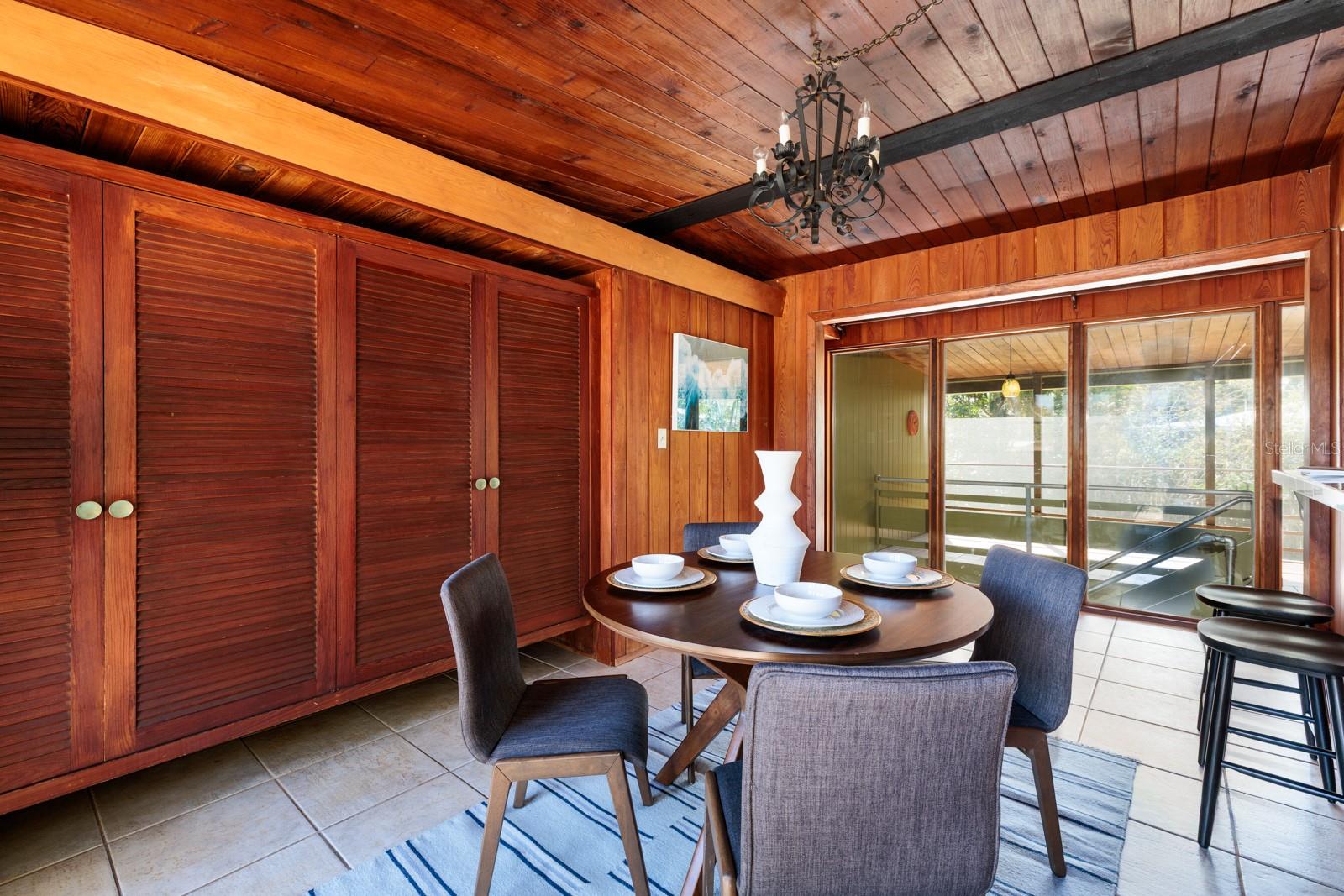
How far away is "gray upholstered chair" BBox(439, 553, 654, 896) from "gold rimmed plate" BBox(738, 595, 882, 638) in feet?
1.52

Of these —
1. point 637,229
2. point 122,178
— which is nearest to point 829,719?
point 122,178

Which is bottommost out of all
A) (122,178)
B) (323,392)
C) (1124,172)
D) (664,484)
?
(664,484)

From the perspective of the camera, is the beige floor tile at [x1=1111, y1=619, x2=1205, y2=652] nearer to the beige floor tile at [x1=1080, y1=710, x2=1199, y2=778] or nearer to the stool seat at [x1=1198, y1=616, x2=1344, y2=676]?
the beige floor tile at [x1=1080, y1=710, x2=1199, y2=778]

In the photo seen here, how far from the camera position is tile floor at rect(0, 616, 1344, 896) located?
160cm

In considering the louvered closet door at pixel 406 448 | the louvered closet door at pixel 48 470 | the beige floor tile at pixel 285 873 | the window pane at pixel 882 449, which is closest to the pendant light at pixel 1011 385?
the window pane at pixel 882 449

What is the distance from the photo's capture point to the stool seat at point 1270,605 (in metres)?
2.12

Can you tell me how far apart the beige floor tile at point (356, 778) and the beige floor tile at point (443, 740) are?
37 millimetres

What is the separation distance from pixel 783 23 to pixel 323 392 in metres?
2.04

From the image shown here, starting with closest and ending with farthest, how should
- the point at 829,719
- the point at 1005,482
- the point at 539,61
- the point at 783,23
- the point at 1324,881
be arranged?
1. the point at 829,719
2. the point at 1324,881
3. the point at 783,23
4. the point at 539,61
5. the point at 1005,482

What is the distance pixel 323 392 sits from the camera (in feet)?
7.20

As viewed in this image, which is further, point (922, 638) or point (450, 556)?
point (450, 556)

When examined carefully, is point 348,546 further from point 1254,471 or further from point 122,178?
point 1254,471

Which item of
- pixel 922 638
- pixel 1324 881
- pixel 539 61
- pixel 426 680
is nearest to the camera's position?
pixel 922 638

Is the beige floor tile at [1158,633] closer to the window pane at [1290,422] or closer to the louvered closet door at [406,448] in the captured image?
the window pane at [1290,422]
